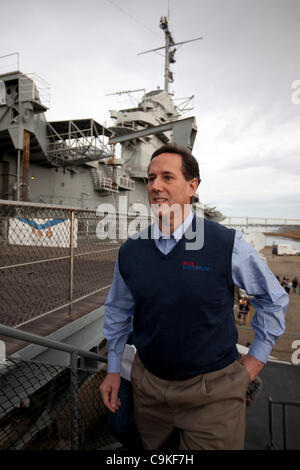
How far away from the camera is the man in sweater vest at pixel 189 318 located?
4.55ft

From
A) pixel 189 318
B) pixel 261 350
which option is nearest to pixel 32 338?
pixel 189 318

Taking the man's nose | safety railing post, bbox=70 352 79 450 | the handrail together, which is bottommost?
safety railing post, bbox=70 352 79 450

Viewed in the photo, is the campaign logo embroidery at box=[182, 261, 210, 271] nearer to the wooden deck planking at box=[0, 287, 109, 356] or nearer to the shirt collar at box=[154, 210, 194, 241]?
the shirt collar at box=[154, 210, 194, 241]

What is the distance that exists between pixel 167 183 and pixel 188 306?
0.78 metres

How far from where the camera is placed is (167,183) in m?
1.57

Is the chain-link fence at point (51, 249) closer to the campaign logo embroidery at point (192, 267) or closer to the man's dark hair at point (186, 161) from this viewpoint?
the man's dark hair at point (186, 161)

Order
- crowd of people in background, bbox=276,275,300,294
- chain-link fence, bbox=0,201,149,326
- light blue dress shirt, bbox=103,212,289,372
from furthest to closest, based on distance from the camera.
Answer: crowd of people in background, bbox=276,275,300,294, chain-link fence, bbox=0,201,149,326, light blue dress shirt, bbox=103,212,289,372

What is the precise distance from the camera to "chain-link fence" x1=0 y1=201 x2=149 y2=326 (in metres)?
3.09

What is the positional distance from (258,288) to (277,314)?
0.19 m

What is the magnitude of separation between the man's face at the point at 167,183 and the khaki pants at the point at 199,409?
106 centimetres

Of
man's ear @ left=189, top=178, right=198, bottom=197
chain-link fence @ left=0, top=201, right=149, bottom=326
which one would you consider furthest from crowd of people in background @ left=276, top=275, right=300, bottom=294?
man's ear @ left=189, top=178, right=198, bottom=197

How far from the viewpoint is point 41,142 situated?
15.3 m
